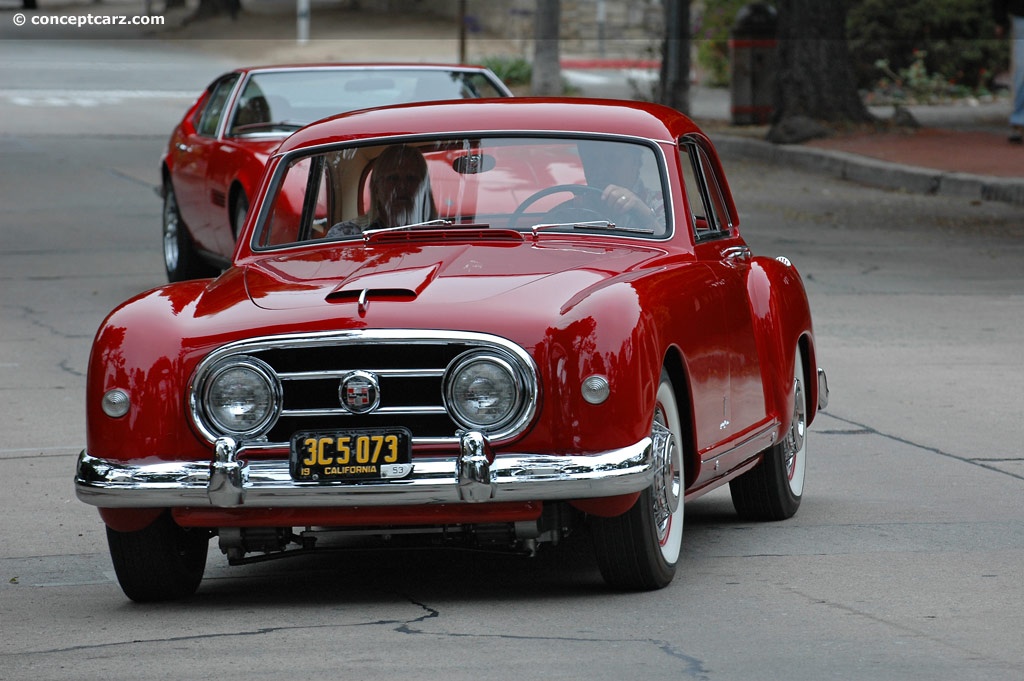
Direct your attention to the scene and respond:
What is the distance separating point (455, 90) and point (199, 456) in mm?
8012

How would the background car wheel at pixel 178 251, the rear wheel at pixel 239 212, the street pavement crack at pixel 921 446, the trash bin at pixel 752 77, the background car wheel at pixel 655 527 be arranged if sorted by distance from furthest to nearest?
the trash bin at pixel 752 77 < the background car wheel at pixel 178 251 < the rear wheel at pixel 239 212 < the street pavement crack at pixel 921 446 < the background car wheel at pixel 655 527

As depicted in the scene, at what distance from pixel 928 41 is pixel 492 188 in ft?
94.2

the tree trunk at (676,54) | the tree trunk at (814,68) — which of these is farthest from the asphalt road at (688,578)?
the tree trunk at (676,54)

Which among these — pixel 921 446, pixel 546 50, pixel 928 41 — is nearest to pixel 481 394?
pixel 921 446

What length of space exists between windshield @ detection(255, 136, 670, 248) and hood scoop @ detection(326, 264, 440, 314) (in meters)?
0.69

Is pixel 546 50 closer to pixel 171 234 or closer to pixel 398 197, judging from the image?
pixel 171 234

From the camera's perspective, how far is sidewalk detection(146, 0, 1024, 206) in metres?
21.0

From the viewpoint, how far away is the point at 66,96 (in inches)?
1414

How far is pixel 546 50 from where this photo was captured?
33594 mm

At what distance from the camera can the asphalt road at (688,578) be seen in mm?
4789

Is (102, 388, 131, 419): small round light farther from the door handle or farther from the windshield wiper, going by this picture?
the door handle

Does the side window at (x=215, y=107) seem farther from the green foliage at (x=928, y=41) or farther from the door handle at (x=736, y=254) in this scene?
the green foliage at (x=928, y=41)

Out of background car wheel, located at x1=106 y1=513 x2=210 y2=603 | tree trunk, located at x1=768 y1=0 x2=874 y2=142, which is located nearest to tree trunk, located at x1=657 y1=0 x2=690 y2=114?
tree trunk, located at x1=768 y1=0 x2=874 y2=142

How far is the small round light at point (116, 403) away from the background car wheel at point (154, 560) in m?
0.35
